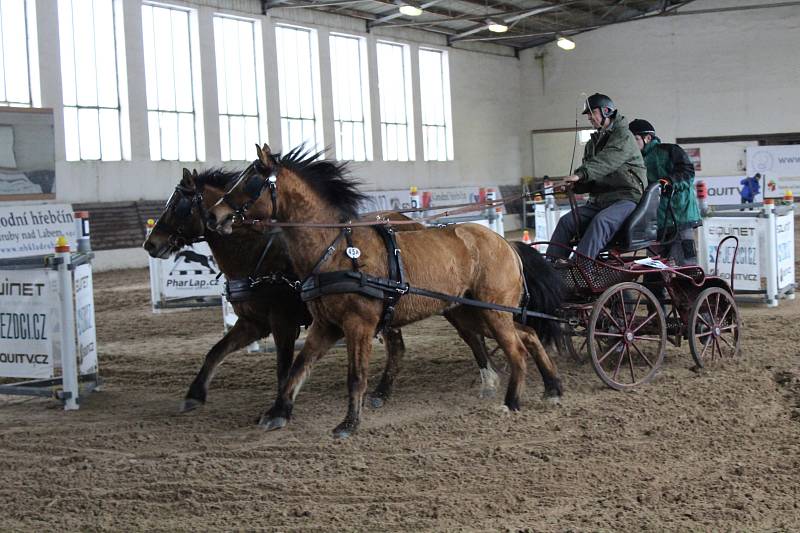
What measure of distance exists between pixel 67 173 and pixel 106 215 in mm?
1100

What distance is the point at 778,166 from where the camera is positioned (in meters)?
21.6

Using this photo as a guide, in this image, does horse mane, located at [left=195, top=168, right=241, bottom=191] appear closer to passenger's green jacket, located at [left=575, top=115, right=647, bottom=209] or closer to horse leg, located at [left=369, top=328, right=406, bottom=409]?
horse leg, located at [left=369, top=328, right=406, bottom=409]

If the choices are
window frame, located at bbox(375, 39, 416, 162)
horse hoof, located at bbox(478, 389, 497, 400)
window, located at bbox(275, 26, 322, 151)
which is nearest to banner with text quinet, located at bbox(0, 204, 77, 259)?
horse hoof, located at bbox(478, 389, 497, 400)

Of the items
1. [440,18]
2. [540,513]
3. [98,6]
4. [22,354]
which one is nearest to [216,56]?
[98,6]

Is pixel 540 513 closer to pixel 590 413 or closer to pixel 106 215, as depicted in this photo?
pixel 590 413

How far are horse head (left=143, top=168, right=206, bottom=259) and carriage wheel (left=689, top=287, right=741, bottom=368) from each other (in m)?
3.55

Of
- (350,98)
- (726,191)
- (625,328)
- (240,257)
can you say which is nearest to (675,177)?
(625,328)

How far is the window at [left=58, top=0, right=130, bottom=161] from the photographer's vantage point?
55.4 feet

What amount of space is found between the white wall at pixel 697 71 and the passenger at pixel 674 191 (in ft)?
57.1

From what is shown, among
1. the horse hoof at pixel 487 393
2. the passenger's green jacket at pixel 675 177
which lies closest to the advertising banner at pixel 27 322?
the horse hoof at pixel 487 393

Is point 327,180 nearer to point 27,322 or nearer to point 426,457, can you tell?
point 426,457

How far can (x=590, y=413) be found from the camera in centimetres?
556

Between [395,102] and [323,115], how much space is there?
3279 mm

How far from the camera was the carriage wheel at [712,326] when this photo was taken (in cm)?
657
